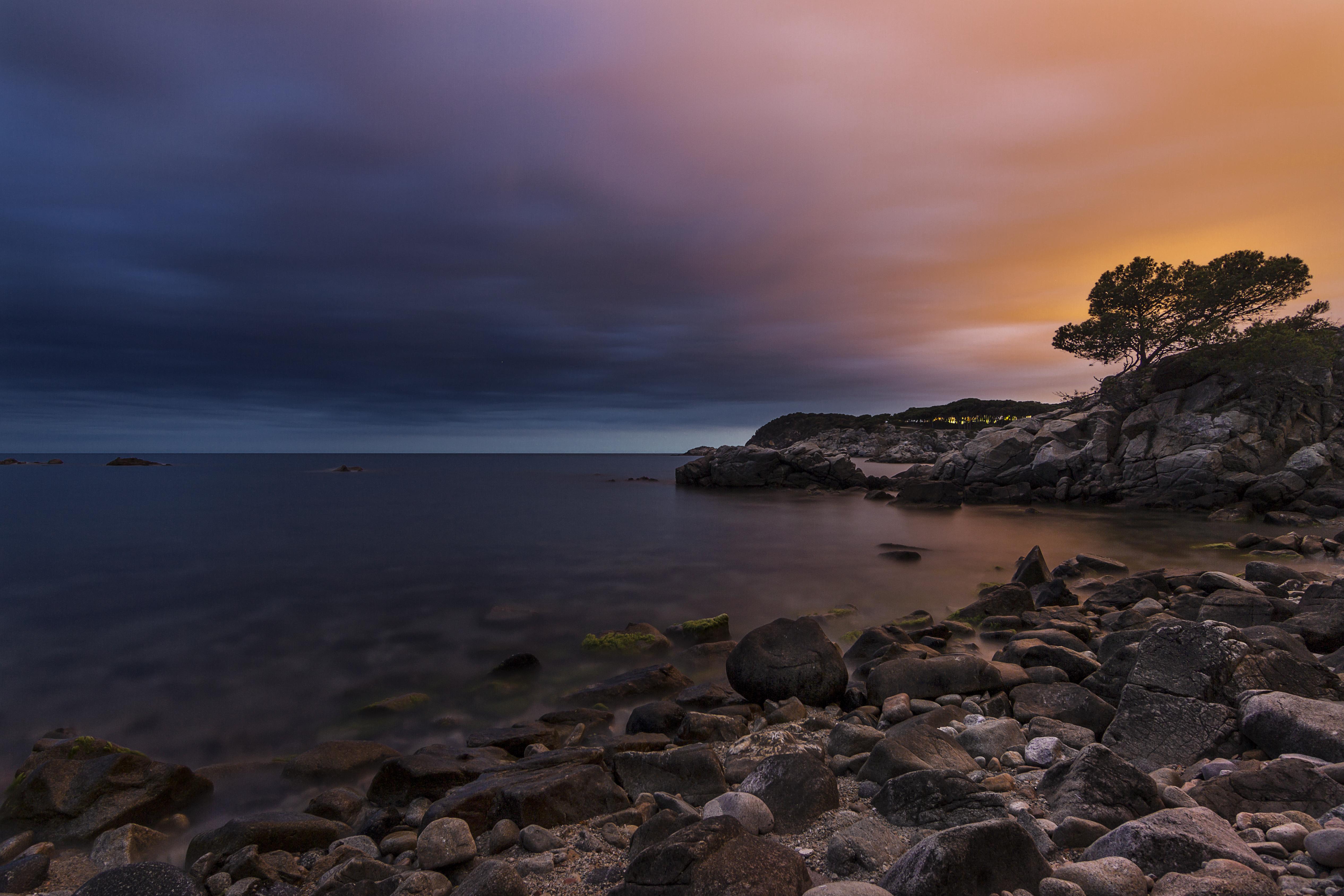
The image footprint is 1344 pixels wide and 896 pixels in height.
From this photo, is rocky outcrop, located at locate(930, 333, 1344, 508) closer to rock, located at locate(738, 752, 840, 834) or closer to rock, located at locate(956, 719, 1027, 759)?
rock, located at locate(956, 719, 1027, 759)

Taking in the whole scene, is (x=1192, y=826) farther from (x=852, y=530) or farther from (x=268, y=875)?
(x=852, y=530)

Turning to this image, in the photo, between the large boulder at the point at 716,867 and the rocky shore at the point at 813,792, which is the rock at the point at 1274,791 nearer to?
the rocky shore at the point at 813,792

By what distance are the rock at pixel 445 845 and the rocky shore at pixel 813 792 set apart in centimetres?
2

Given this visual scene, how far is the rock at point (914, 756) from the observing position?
5148 millimetres

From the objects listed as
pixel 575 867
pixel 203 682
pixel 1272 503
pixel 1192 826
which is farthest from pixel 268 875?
pixel 1272 503

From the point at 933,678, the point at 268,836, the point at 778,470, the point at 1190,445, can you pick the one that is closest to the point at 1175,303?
the point at 1190,445

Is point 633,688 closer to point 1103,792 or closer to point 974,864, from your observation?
point 1103,792

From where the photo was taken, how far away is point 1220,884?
2.86m

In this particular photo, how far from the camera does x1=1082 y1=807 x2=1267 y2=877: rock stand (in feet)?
10.4

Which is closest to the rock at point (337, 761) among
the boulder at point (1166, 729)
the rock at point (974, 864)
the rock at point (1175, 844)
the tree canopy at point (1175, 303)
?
the rock at point (974, 864)

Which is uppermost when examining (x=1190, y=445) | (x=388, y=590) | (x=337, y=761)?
(x=1190, y=445)

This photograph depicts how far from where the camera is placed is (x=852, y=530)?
A: 101ft

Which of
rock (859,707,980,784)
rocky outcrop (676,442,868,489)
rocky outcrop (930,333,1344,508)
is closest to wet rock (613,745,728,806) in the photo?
rock (859,707,980,784)

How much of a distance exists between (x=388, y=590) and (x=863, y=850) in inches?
696
